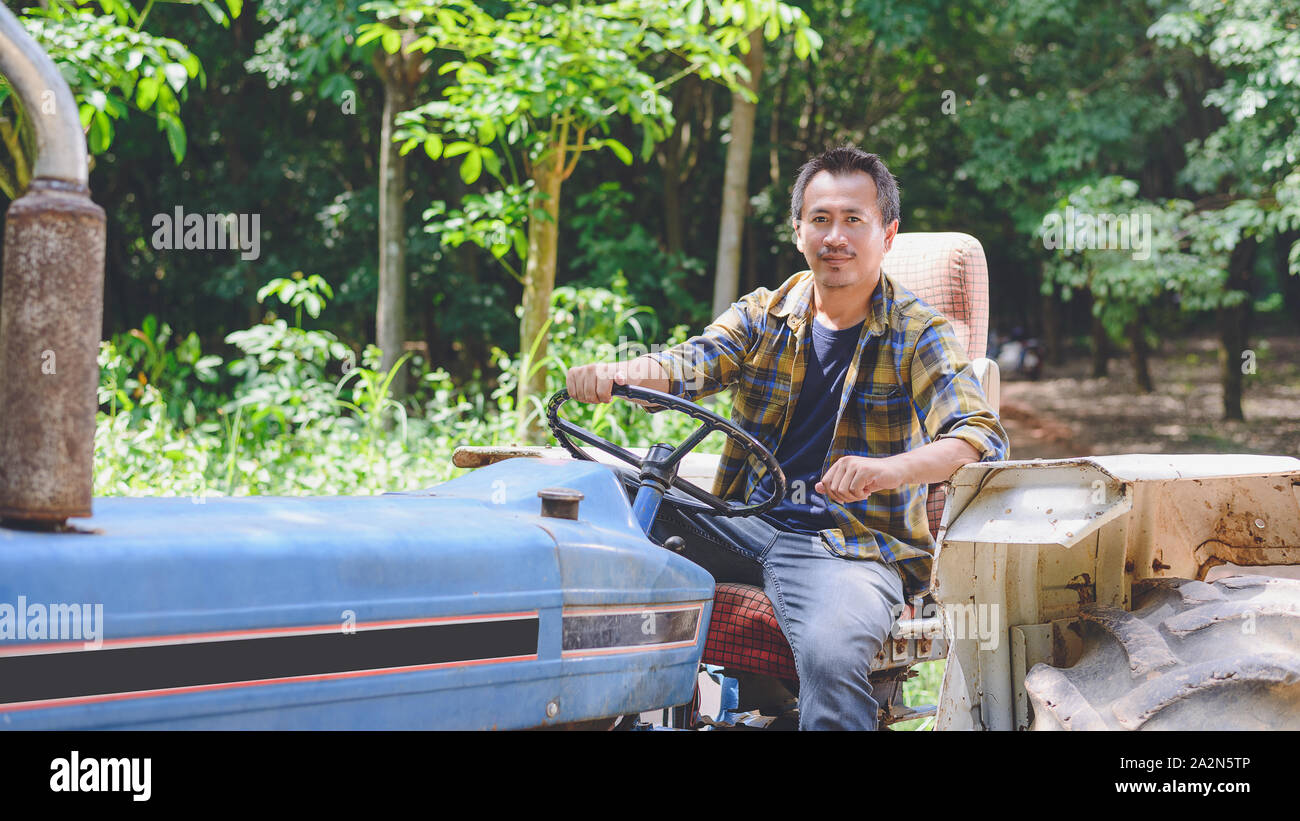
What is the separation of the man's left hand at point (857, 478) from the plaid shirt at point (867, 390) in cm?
24

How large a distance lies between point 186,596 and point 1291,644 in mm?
1806

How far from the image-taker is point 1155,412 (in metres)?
15.1


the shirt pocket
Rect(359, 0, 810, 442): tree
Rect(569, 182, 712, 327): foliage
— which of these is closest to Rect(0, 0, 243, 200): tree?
Rect(359, 0, 810, 442): tree

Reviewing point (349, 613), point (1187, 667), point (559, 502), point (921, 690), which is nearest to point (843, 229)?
point (559, 502)

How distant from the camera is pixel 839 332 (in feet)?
9.12

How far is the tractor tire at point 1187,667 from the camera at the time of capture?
1902 mm

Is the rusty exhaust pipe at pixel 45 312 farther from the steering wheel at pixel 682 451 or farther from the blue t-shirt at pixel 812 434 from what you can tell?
the blue t-shirt at pixel 812 434

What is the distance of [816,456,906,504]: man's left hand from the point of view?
2232mm

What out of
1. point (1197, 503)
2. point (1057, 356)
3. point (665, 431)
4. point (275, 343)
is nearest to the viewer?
point (1197, 503)

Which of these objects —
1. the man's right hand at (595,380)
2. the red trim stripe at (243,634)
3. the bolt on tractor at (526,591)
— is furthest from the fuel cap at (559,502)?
the man's right hand at (595,380)
